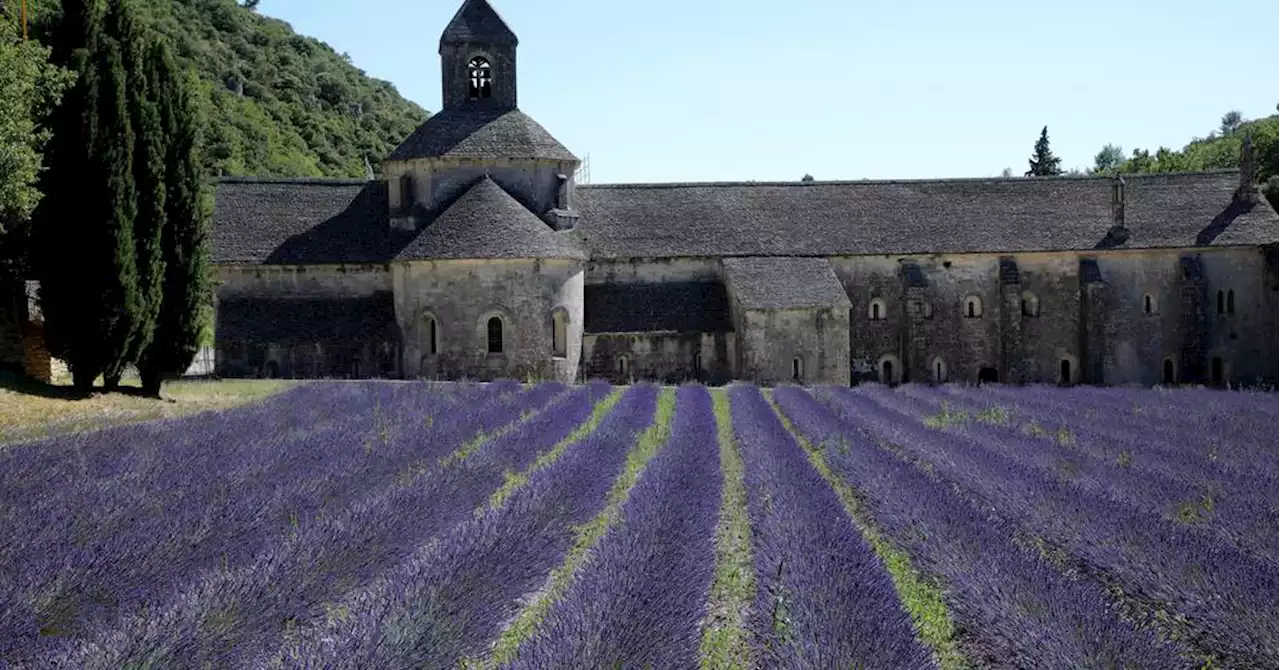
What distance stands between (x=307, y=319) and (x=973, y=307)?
75.2 ft

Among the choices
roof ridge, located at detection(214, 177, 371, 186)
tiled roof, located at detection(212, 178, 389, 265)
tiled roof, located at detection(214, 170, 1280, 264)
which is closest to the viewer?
tiled roof, located at detection(212, 178, 389, 265)

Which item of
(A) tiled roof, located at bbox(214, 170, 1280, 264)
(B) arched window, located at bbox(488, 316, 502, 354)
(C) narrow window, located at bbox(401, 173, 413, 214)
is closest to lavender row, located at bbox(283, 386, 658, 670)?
(B) arched window, located at bbox(488, 316, 502, 354)

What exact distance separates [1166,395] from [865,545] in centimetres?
2126

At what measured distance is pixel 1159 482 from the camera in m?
14.0

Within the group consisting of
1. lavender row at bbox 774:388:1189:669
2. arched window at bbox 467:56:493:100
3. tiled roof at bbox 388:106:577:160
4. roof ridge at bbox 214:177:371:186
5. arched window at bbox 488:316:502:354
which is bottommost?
lavender row at bbox 774:388:1189:669

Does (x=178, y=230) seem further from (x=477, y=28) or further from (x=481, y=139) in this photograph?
(x=477, y=28)

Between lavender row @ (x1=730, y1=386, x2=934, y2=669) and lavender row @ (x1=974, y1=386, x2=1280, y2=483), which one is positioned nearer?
lavender row @ (x1=730, y1=386, x2=934, y2=669)

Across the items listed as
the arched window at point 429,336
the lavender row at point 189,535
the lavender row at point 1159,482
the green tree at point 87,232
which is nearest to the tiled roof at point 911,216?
the arched window at point 429,336

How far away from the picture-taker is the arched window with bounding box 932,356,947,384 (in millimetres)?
41500

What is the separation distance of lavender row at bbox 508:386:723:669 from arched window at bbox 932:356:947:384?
28.1 metres

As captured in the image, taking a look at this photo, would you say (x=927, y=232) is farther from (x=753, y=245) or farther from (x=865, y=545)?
(x=865, y=545)

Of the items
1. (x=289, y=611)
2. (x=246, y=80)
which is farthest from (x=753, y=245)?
(x=246, y=80)

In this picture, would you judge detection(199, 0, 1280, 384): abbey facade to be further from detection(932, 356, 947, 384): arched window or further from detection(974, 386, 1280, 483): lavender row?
detection(974, 386, 1280, 483): lavender row

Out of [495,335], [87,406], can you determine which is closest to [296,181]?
[495,335]
